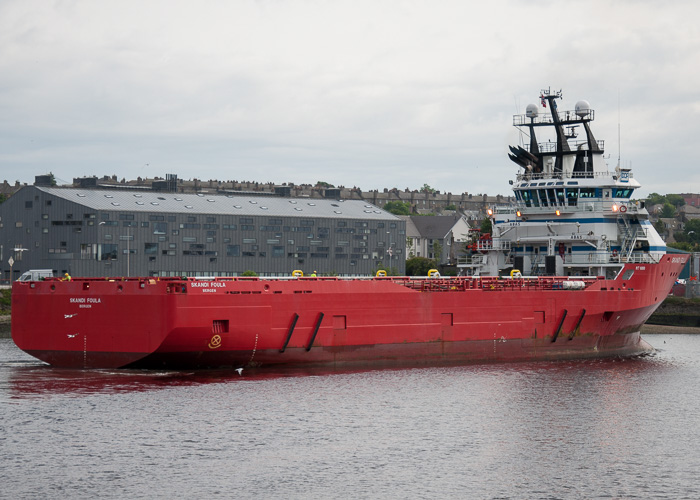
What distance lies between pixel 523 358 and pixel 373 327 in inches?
284

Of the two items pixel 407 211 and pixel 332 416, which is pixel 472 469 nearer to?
pixel 332 416

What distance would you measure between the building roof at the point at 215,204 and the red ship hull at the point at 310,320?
1502 inches

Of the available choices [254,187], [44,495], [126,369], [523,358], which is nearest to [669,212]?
[254,187]

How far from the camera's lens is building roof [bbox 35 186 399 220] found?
73.2 meters

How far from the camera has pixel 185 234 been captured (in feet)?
244

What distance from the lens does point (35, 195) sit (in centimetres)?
7550

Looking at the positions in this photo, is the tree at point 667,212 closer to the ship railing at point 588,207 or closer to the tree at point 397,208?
the tree at point 397,208

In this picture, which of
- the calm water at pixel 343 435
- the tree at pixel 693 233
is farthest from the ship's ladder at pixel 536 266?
the tree at pixel 693 233

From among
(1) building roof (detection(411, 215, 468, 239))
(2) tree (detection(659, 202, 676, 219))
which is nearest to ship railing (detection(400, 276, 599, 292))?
(1) building roof (detection(411, 215, 468, 239))

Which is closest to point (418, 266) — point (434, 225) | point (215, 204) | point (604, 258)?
point (215, 204)

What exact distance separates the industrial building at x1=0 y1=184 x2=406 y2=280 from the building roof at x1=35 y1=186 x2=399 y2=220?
8 centimetres

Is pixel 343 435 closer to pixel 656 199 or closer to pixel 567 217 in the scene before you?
pixel 567 217

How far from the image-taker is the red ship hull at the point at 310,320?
32.9 metres

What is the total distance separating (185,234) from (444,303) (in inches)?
1538
